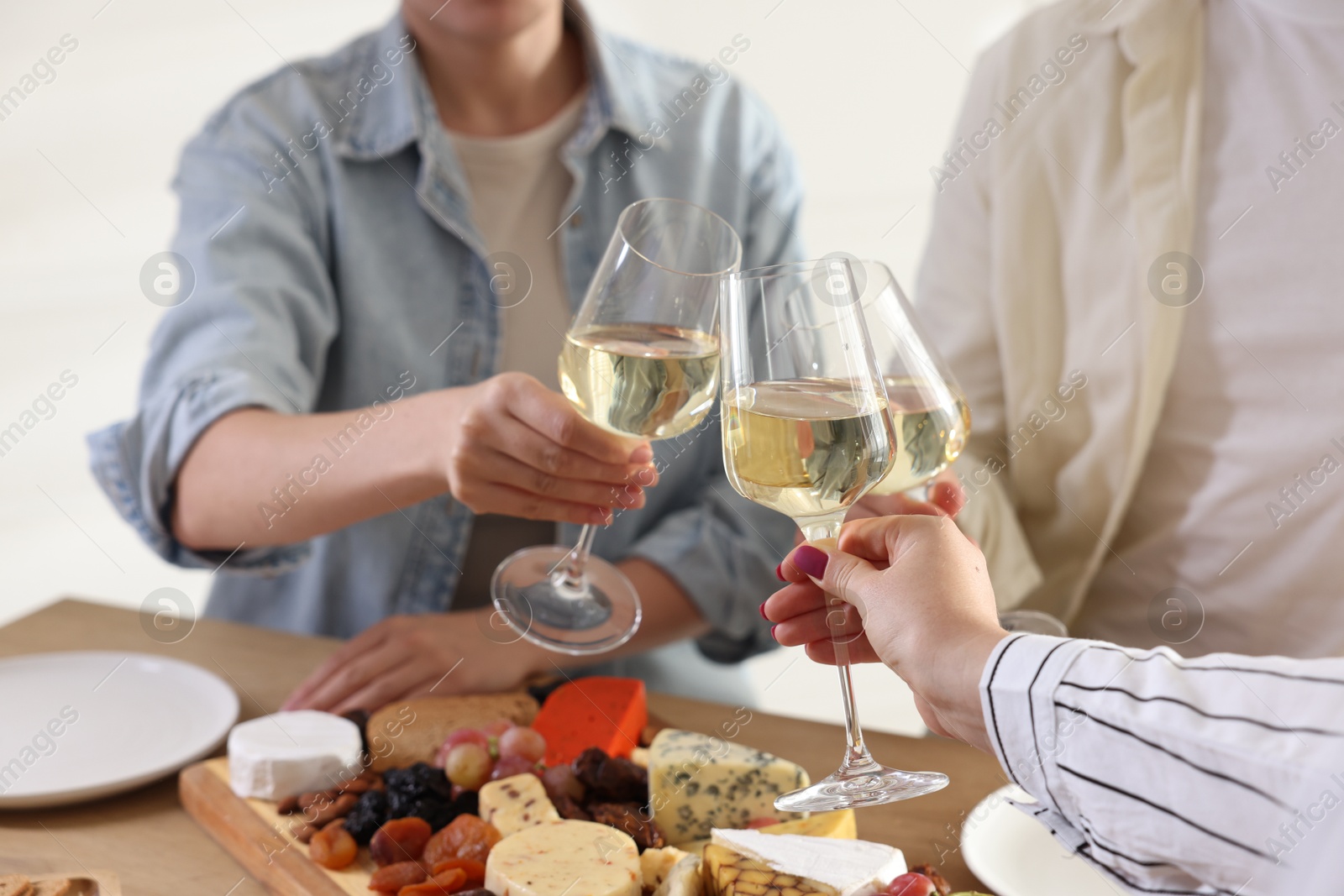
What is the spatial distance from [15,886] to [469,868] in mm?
341

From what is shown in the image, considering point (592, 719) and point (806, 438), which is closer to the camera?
point (806, 438)

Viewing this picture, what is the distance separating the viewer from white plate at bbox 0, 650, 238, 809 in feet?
3.28

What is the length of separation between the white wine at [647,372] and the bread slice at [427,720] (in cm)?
40

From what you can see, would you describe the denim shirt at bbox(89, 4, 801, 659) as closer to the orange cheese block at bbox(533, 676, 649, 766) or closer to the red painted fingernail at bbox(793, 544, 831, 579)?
the orange cheese block at bbox(533, 676, 649, 766)

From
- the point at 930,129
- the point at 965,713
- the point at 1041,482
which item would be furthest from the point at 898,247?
the point at 965,713

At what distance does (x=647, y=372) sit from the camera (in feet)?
2.77

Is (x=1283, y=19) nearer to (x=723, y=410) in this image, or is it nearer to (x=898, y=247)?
(x=723, y=410)

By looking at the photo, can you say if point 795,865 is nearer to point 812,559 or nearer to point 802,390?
point 812,559

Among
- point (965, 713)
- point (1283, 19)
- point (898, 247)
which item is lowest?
point (898, 247)

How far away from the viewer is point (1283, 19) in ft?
4.11

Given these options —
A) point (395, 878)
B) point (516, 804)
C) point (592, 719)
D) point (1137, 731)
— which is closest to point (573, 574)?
point (592, 719)

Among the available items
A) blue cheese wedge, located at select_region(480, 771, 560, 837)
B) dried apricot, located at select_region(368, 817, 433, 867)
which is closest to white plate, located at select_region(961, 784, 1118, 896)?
blue cheese wedge, located at select_region(480, 771, 560, 837)

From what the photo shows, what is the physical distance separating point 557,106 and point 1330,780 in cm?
147

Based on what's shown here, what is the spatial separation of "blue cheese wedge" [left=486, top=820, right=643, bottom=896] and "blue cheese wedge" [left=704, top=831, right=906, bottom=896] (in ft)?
0.23
